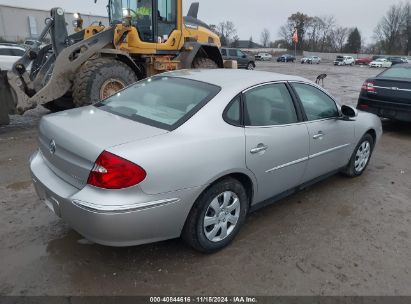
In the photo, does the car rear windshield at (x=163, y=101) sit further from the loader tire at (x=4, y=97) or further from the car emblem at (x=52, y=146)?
the loader tire at (x=4, y=97)

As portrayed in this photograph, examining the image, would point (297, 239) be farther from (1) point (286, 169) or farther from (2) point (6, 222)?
(2) point (6, 222)

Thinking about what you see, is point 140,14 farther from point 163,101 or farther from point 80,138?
point 80,138

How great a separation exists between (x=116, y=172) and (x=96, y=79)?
15.8 ft

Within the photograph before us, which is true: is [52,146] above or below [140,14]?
below

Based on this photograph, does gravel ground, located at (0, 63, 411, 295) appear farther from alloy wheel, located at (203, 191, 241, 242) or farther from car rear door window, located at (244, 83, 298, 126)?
car rear door window, located at (244, 83, 298, 126)

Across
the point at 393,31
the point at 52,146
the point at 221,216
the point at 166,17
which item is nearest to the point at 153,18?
the point at 166,17

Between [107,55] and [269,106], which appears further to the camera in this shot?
[107,55]

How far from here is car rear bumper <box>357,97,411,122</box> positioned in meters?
6.91

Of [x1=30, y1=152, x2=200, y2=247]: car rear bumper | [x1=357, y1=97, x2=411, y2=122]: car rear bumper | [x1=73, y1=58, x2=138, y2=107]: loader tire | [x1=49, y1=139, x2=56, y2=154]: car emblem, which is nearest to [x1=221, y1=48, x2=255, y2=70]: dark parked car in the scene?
[x1=357, y1=97, x2=411, y2=122]: car rear bumper

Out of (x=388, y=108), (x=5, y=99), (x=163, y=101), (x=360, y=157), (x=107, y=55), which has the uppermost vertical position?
(x=107, y=55)

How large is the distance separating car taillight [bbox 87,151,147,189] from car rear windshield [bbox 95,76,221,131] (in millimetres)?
507

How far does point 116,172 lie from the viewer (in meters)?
2.38

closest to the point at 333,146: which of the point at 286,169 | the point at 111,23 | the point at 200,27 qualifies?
the point at 286,169

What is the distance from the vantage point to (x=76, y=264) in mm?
2840
